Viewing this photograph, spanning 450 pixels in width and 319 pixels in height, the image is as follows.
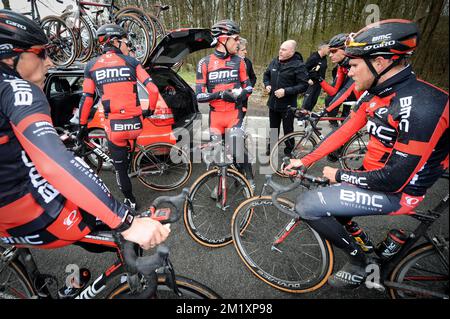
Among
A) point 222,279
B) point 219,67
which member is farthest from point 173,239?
point 219,67

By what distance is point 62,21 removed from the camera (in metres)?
6.07

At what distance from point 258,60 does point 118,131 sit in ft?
36.8

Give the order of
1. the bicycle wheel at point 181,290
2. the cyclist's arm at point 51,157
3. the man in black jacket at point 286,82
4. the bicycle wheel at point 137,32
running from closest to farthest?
the cyclist's arm at point 51,157 → the bicycle wheel at point 181,290 → the man in black jacket at point 286,82 → the bicycle wheel at point 137,32

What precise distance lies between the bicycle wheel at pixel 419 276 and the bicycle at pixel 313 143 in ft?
7.75

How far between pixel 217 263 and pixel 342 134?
1.98 meters

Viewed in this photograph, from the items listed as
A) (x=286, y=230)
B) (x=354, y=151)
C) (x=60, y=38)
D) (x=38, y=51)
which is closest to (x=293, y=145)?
(x=354, y=151)

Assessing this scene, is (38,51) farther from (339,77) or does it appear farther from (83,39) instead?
(83,39)

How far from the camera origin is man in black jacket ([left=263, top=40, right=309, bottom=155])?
4352 millimetres

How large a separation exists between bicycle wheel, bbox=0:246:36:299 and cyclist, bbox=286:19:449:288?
219 centimetres

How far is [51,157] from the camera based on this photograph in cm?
108

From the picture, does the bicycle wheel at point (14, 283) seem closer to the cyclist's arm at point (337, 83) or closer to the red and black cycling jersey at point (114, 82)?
the red and black cycling jersey at point (114, 82)

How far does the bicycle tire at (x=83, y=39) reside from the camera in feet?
19.7

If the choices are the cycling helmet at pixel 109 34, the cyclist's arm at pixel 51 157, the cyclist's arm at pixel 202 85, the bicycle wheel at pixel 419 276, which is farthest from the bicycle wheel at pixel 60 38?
the bicycle wheel at pixel 419 276

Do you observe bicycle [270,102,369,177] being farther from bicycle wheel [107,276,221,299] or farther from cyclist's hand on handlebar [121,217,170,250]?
cyclist's hand on handlebar [121,217,170,250]
